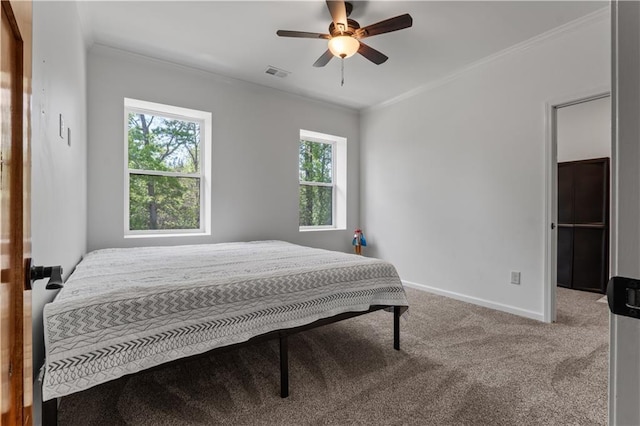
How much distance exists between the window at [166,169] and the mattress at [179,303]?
0.95 metres

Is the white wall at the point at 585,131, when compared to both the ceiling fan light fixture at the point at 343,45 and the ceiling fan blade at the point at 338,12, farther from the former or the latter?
the ceiling fan blade at the point at 338,12

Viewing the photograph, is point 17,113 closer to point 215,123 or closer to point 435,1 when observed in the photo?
point 435,1

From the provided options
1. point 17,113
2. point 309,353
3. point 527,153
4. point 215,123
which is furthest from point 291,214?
point 17,113

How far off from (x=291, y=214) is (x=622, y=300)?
12.4ft

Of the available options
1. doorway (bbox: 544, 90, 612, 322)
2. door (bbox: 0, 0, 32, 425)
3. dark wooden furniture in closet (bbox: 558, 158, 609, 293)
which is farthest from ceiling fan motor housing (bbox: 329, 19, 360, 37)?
dark wooden furniture in closet (bbox: 558, 158, 609, 293)

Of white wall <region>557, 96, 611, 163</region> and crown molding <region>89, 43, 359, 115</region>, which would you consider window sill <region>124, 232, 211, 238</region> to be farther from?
white wall <region>557, 96, 611, 163</region>

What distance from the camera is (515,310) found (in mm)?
3080

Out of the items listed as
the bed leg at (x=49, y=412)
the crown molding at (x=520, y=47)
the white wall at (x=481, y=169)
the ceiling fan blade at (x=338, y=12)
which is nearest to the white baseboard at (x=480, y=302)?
the white wall at (x=481, y=169)

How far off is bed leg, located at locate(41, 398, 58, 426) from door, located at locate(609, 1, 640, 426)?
1.72m

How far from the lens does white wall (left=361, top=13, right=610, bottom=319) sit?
283cm

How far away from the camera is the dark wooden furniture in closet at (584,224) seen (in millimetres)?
3924

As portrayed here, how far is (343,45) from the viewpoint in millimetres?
2350

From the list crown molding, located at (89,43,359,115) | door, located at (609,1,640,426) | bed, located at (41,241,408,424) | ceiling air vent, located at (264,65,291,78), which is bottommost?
bed, located at (41,241,408,424)

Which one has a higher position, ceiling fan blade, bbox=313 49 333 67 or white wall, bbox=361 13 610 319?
ceiling fan blade, bbox=313 49 333 67
